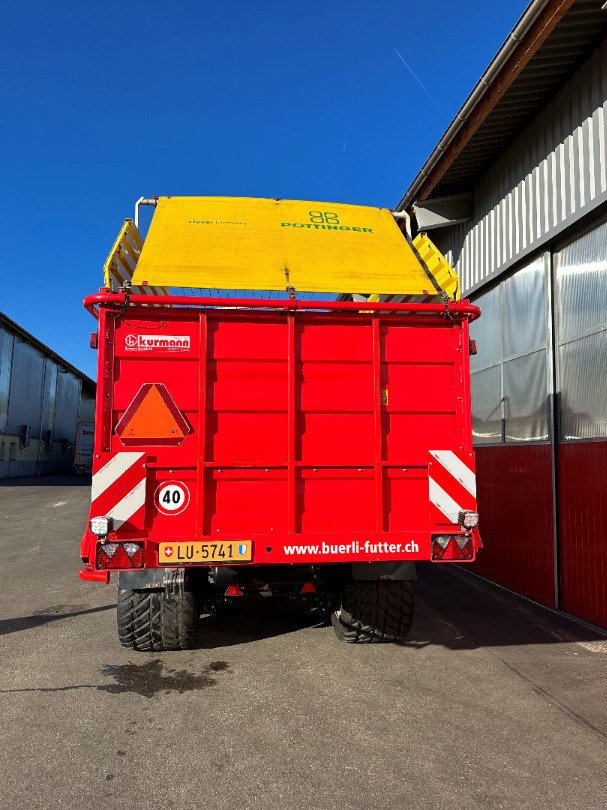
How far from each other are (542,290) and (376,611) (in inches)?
181

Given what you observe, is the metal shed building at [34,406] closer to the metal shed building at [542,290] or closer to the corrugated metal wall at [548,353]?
the metal shed building at [542,290]

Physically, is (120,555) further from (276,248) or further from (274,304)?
(276,248)

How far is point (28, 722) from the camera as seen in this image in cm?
361

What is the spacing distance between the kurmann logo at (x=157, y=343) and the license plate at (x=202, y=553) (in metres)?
1.42

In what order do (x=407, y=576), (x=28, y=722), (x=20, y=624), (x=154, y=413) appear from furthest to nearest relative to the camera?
1. (x=20, y=624)
2. (x=407, y=576)
3. (x=154, y=413)
4. (x=28, y=722)

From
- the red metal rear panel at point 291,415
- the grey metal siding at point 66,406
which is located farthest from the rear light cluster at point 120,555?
the grey metal siding at point 66,406

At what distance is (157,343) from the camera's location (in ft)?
13.8

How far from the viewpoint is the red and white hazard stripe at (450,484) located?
429 centimetres

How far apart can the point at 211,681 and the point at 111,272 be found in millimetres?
3269

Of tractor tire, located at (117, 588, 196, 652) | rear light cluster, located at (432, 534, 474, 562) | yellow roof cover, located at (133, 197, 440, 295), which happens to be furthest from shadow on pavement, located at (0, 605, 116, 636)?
rear light cluster, located at (432, 534, 474, 562)

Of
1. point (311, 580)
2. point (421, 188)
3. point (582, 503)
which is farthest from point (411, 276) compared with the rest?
point (421, 188)

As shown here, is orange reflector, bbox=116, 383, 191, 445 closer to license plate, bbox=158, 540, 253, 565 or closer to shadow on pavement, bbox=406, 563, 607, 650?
license plate, bbox=158, 540, 253, 565

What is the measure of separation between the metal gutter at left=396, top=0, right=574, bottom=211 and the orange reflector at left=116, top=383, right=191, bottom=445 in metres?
5.21

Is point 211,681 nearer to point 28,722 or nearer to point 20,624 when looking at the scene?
point 28,722
